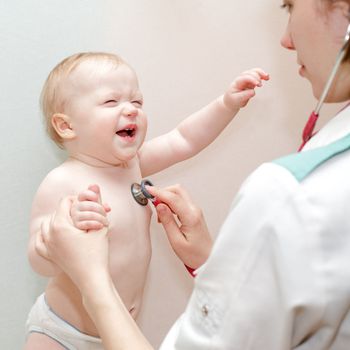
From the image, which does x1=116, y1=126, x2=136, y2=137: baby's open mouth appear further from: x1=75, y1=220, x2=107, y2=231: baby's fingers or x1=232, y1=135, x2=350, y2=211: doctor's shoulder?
x1=232, y1=135, x2=350, y2=211: doctor's shoulder

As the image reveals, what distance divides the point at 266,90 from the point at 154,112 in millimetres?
274

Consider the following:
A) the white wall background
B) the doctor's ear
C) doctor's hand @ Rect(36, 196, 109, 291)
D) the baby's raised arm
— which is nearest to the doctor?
the doctor's ear

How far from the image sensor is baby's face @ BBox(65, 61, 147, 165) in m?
0.94

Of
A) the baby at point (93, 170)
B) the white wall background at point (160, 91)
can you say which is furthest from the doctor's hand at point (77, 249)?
the white wall background at point (160, 91)

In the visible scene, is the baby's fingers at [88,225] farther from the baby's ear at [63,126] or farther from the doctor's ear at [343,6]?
the doctor's ear at [343,6]

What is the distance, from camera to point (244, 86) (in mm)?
1034

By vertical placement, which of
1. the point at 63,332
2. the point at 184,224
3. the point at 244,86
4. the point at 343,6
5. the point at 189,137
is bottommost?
the point at 63,332

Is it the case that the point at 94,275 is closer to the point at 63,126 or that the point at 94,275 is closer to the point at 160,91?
the point at 63,126

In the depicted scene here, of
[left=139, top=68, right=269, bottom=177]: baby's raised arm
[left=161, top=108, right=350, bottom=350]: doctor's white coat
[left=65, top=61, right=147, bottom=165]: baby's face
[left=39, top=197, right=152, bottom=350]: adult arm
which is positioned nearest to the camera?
[left=161, top=108, right=350, bottom=350]: doctor's white coat

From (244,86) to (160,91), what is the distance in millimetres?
255

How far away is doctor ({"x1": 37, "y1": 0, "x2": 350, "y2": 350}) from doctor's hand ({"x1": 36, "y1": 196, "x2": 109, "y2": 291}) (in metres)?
0.16

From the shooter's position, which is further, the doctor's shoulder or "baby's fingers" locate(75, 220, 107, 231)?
"baby's fingers" locate(75, 220, 107, 231)

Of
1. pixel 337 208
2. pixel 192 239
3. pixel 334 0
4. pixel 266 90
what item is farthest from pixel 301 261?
pixel 266 90

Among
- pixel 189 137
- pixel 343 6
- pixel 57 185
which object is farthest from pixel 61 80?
pixel 343 6
